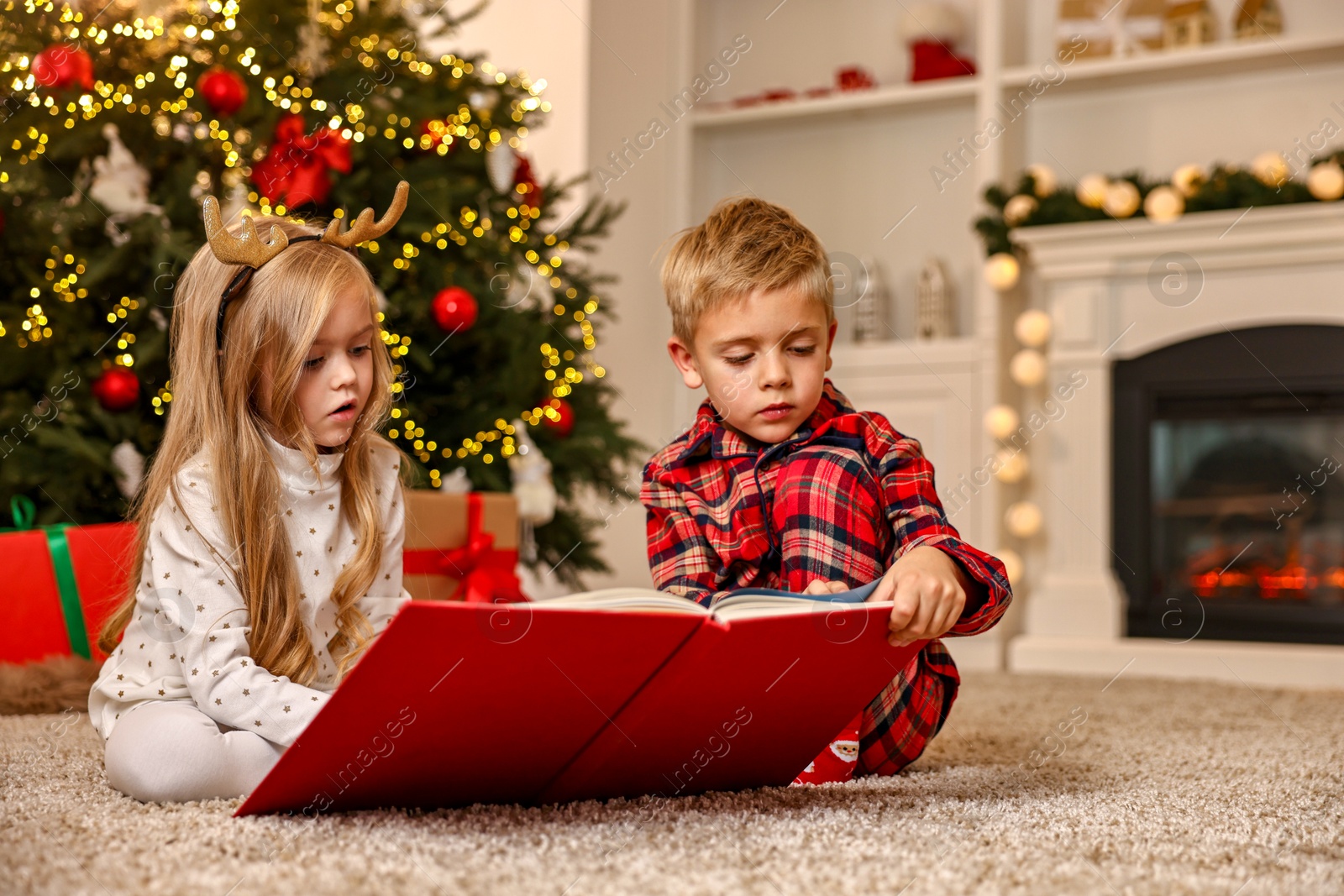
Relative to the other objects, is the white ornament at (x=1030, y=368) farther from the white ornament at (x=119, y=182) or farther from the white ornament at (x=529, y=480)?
the white ornament at (x=119, y=182)

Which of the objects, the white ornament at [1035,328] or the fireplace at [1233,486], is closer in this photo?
the fireplace at [1233,486]

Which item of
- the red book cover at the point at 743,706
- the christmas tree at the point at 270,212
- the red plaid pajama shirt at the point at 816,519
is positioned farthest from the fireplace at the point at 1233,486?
the red book cover at the point at 743,706

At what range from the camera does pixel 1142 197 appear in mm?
2637

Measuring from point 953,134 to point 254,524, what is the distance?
2.58 meters

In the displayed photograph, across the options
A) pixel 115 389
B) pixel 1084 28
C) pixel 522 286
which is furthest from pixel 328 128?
pixel 1084 28

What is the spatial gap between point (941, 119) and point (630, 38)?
0.88 metres

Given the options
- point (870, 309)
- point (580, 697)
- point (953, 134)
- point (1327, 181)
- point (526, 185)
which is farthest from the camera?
point (953, 134)

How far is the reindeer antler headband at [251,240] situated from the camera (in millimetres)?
1050

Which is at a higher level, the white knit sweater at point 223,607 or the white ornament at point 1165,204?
the white ornament at point 1165,204

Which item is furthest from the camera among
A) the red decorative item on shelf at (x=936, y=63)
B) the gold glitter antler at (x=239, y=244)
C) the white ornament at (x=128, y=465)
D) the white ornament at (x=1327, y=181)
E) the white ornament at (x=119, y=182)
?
the red decorative item on shelf at (x=936, y=63)

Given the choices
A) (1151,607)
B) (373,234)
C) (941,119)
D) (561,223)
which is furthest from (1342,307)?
(373,234)

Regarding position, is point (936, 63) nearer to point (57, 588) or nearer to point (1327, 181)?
point (1327, 181)

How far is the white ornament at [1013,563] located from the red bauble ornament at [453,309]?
4.78 ft

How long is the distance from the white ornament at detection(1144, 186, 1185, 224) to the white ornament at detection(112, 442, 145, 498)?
2136 millimetres
